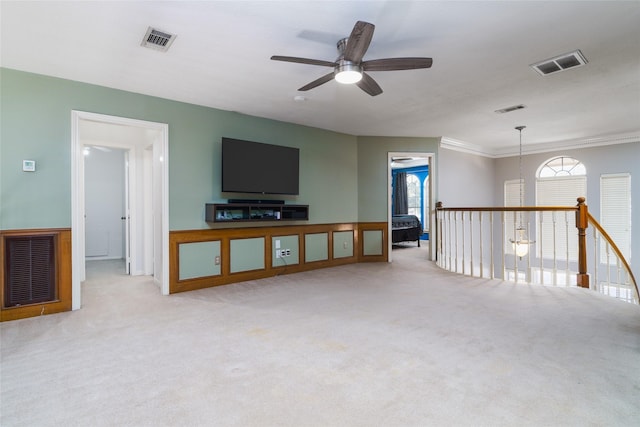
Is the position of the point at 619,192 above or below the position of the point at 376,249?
above

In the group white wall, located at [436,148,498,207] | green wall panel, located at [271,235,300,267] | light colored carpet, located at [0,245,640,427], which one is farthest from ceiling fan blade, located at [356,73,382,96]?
white wall, located at [436,148,498,207]

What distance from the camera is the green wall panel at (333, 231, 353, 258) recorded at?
5.77 meters

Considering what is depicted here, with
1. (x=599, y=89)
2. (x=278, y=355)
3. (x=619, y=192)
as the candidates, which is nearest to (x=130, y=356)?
(x=278, y=355)

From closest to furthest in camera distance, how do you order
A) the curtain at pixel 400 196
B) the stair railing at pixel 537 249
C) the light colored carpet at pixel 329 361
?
the light colored carpet at pixel 329 361 → the stair railing at pixel 537 249 → the curtain at pixel 400 196

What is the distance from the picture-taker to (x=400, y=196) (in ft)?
35.8

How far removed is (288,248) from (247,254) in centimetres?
71

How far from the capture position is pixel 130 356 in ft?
7.48

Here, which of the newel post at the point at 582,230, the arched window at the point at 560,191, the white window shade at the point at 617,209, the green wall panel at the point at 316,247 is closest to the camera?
the newel post at the point at 582,230

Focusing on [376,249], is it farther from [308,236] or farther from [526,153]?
[526,153]

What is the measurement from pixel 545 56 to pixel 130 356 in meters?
4.23

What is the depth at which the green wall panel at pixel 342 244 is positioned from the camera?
5.77m

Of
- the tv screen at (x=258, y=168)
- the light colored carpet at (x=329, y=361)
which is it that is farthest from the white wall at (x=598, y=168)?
the tv screen at (x=258, y=168)

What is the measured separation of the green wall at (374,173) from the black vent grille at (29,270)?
4.54 meters

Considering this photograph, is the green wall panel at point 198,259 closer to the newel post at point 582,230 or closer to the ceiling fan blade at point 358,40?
the ceiling fan blade at point 358,40
